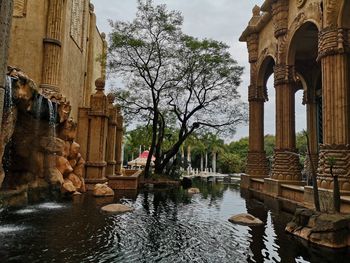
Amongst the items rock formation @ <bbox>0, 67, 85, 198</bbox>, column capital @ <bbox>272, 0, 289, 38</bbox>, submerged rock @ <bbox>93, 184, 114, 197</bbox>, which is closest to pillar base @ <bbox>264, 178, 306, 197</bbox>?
column capital @ <bbox>272, 0, 289, 38</bbox>

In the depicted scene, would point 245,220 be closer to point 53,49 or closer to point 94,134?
point 94,134

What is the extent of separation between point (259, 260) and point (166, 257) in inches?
70.3

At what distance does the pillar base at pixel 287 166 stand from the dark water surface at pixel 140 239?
5.58 m

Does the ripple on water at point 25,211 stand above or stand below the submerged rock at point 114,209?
above

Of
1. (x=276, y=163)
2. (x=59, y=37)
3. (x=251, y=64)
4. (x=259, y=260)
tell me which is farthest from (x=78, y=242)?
(x=251, y=64)

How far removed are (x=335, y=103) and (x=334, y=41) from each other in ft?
7.59

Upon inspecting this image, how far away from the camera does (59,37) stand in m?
17.8

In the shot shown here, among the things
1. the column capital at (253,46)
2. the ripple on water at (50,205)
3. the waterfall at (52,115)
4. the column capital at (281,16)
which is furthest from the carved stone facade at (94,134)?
the column capital at (253,46)

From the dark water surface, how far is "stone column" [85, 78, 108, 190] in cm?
661

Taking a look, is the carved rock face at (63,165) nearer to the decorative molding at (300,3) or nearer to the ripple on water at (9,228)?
the ripple on water at (9,228)

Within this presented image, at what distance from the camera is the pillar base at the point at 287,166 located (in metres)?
15.6

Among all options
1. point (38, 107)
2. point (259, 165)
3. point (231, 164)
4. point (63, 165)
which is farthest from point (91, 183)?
point (231, 164)

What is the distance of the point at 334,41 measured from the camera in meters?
11.5

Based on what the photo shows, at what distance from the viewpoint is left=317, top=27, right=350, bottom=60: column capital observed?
37.3 ft
